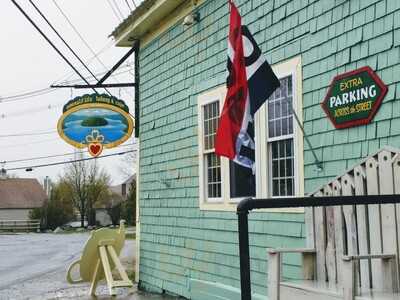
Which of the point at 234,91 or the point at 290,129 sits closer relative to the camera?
the point at 234,91

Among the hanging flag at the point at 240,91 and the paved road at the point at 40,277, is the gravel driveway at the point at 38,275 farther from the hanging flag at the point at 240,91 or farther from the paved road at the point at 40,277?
the hanging flag at the point at 240,91

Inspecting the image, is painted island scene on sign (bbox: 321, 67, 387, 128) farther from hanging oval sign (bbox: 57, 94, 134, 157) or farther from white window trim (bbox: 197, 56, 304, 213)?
hanging oval sign (bbox: 57, 94, 134, 157)

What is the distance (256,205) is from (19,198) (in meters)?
78.4

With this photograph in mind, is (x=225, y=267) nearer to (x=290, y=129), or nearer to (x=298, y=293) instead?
(x=290, y=129)

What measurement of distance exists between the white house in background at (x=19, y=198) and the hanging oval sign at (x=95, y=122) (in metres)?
63.8

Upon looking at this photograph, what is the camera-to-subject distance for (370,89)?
6.33m

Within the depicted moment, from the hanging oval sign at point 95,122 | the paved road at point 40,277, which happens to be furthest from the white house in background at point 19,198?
the hanging oval sign at point 95,122

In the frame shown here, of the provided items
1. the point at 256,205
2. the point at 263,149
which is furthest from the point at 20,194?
the point at 256,205

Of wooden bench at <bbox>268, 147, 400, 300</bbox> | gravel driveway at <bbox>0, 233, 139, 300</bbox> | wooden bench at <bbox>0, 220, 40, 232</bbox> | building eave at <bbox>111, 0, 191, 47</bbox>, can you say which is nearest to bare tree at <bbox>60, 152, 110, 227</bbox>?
wooden bench at <bbox>0, 220, 40, 232</bbox>

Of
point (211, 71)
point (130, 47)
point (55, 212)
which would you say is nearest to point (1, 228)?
point (55, 212)

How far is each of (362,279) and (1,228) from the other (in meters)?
63.5

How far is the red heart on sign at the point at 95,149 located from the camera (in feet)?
41.7

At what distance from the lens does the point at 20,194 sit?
79.1 meters

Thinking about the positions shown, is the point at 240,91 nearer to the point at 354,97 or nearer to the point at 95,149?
the point at 354,97
